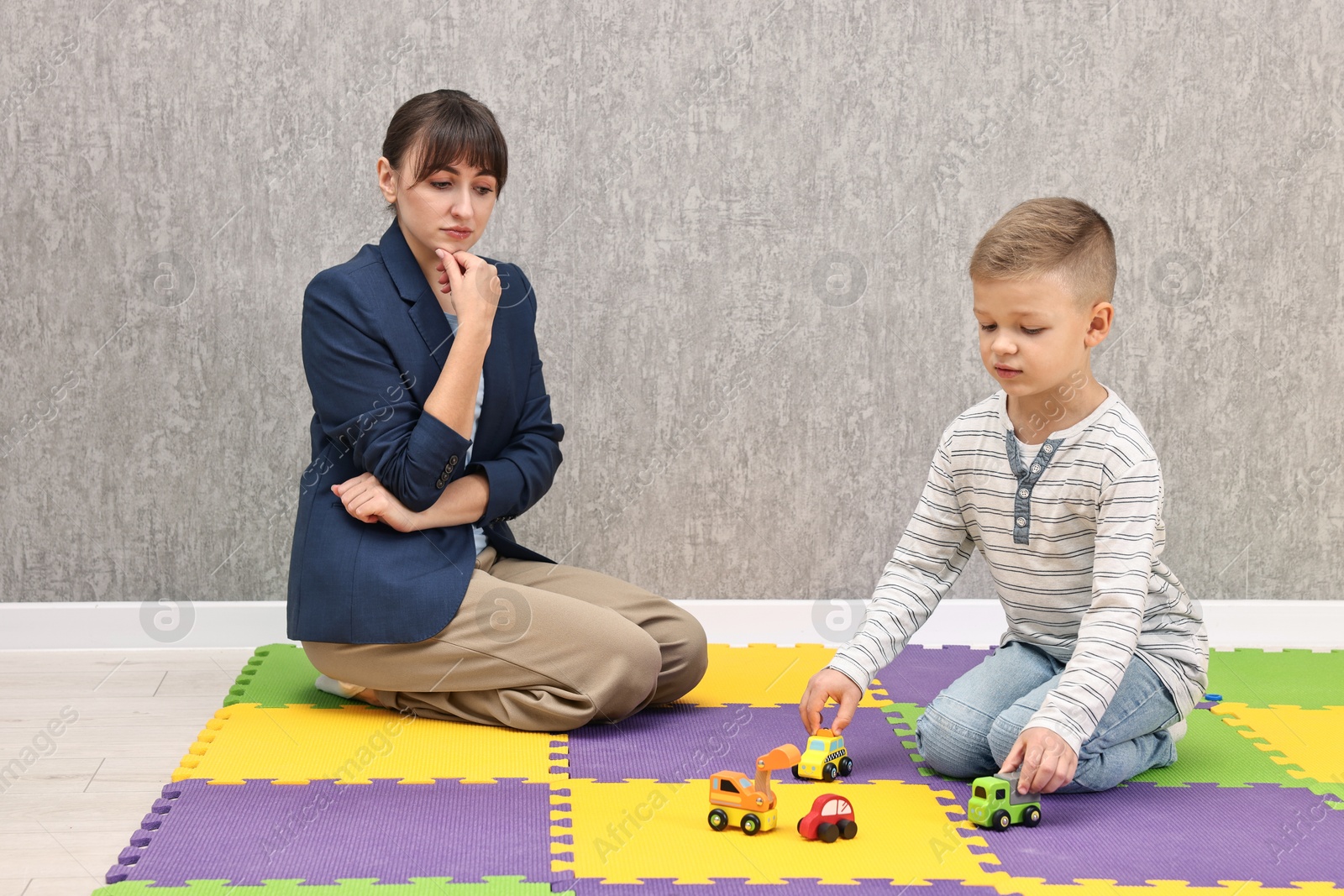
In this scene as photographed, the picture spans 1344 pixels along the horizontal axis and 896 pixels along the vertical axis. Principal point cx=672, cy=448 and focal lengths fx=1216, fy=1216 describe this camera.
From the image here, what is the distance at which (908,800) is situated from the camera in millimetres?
1608

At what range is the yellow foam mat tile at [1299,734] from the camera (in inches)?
69.7

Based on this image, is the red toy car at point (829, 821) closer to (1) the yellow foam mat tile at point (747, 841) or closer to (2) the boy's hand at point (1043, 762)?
(1) the yellow foam mat tile at point (747, 841)

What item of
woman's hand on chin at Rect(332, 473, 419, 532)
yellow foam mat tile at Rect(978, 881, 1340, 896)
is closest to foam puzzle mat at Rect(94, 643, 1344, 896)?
yellow foam mat tile at Rect(978, 881, 1340, 896)

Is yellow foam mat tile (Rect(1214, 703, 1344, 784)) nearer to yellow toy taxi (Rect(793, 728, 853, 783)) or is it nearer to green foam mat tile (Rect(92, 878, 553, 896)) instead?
yellow toy taxi (Rect(793, 728, 853, 783))

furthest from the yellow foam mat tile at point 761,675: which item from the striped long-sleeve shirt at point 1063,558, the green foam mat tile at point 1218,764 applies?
the green foam mat tile at point 1218,764

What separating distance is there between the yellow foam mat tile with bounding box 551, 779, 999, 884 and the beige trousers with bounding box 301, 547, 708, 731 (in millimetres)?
251

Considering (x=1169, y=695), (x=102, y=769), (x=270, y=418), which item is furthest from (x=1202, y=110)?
(x=102, y=769)

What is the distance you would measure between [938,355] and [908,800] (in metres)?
1.17

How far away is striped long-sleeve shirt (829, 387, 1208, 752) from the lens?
5.19 ft

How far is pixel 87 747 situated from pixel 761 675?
1.14 m

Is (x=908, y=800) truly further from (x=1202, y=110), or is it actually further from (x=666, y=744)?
(x=1202, y=110)

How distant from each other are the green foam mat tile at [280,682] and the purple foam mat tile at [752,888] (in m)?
0.85

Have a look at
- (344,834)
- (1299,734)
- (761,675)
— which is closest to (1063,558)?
(1299,734)

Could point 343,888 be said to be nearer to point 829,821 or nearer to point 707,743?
point 829,821
